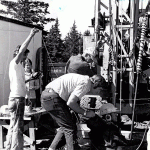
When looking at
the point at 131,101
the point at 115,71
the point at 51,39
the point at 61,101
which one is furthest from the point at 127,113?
the point at 51,39

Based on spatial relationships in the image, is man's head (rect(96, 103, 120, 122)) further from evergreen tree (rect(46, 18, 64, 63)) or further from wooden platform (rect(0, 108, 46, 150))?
evergreen tree (rect(46, 18, 64, 63))

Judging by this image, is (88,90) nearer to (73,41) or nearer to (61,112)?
(61,112)

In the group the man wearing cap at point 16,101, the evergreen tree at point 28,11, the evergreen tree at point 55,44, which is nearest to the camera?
the man wearing cap at point 16,101

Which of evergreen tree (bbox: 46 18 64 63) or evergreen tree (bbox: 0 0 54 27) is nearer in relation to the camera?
evergreen tree (bbox: 0 0 54 27)

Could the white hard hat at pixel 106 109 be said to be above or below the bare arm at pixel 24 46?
below

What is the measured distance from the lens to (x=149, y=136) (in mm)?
3680

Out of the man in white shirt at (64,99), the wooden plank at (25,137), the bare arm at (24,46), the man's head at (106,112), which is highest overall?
the bare arm at (24,46)

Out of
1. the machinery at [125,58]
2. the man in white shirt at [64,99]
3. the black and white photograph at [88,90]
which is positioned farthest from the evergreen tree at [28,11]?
the man in white shirt at [64,99]

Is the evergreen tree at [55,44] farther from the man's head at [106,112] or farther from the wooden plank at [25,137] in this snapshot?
the man's head at [106,112]

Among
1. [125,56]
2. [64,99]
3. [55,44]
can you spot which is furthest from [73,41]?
[64,99]

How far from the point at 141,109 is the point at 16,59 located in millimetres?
3347

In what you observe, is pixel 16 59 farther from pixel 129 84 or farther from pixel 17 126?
pixel 129 84

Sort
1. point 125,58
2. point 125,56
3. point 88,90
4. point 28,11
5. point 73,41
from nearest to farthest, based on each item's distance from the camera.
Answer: point 88,90 → point 125,56 → point 125,58 → point 28,11 → point 73,41

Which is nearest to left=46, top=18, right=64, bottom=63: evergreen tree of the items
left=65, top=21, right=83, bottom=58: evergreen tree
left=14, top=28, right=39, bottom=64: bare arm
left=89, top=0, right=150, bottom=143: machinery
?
left=65, top=21, right=83, bottom=58: evergreen tree
